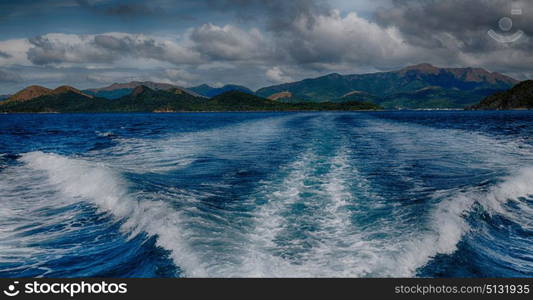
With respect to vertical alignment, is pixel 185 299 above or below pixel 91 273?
above

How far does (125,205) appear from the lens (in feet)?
37.8

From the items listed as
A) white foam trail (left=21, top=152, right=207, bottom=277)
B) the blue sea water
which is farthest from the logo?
white foam trail (left=21, top=152, right=207, bottom=277)

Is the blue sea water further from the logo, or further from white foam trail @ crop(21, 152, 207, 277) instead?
the logo

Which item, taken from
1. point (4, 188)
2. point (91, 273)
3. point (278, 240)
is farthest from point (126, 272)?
point (4, 188)

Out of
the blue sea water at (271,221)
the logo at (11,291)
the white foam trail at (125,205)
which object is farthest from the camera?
the white foam trail at (125,205)

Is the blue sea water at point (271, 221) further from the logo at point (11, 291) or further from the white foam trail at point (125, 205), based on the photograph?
the logo at point (11, 291)

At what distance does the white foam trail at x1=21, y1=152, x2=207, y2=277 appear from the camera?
785cm

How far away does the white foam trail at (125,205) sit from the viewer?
25.7 feet

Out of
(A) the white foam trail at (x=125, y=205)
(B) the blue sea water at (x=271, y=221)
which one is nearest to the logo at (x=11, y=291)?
(B) the blue sea water at (x=271, y=221)

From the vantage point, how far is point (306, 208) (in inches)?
449

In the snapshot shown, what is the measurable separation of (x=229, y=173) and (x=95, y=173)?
7.25 metres

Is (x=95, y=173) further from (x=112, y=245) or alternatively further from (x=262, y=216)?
(x=262, y=216)

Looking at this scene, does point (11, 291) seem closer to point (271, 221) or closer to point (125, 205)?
point (125, 205)

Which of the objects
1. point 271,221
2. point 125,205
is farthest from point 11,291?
point 271,221
